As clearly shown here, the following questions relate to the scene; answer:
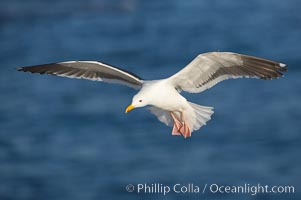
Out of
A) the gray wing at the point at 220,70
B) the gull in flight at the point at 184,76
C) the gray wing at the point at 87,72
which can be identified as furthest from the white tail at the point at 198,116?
the gray wing at the point at 87,72

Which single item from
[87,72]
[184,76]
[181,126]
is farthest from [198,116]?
[87,72]

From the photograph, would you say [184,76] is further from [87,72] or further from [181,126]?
[87,72]

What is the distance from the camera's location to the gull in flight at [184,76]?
24.2ft

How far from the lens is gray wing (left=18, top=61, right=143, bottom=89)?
773 cm

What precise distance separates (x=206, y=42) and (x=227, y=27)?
4.19 feet

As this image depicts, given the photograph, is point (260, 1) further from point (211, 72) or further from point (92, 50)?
point (211, 72)

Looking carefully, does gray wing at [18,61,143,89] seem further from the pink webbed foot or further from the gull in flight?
the pink webbed foot

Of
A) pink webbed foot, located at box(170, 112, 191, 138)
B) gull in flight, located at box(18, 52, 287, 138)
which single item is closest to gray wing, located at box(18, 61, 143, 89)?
gull in flight, located at box(18, 52, 287, 138)

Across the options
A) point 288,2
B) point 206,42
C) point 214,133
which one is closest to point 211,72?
point 214,133

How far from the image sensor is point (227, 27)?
17.0 m

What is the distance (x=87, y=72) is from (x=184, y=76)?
33.8 inches

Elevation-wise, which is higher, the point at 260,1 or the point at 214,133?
the point at 260,1

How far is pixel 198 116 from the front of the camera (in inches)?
306

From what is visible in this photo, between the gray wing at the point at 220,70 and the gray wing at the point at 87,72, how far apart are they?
0.40 metres
